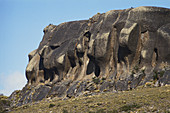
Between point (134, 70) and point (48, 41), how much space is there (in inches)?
1523

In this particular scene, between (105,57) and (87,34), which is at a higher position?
(87,34)

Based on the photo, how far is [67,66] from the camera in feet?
261

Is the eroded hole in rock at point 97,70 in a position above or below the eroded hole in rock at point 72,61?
below

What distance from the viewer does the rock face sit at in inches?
2338

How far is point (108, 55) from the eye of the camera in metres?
68.9

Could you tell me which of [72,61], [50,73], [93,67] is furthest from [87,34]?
[50,73]

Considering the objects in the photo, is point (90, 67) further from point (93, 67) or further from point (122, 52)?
point (122, 52)

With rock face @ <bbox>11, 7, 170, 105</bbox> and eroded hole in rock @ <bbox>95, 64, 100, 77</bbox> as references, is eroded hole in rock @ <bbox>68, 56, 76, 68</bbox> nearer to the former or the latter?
rock face @ <bbox>11, 7, 170, 105</bbox>

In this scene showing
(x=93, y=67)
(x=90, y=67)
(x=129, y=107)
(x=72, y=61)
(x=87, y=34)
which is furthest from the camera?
(x=72, y=61)

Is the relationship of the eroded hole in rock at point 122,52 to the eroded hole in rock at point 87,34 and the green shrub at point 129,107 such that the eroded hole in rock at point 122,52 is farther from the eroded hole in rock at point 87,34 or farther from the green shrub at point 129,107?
the green shrub at point 129,107

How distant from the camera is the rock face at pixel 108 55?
5938 cm

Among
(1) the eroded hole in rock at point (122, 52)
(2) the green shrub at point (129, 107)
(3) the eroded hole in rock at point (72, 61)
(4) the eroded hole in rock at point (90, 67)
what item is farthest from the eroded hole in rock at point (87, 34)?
(2) the green shrub at point (129, 107)

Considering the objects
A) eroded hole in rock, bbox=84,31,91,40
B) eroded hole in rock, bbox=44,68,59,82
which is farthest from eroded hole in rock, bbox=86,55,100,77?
eroded hole in rock, bbox=44,68,59,82

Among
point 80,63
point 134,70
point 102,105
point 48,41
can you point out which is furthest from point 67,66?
point 102,105
